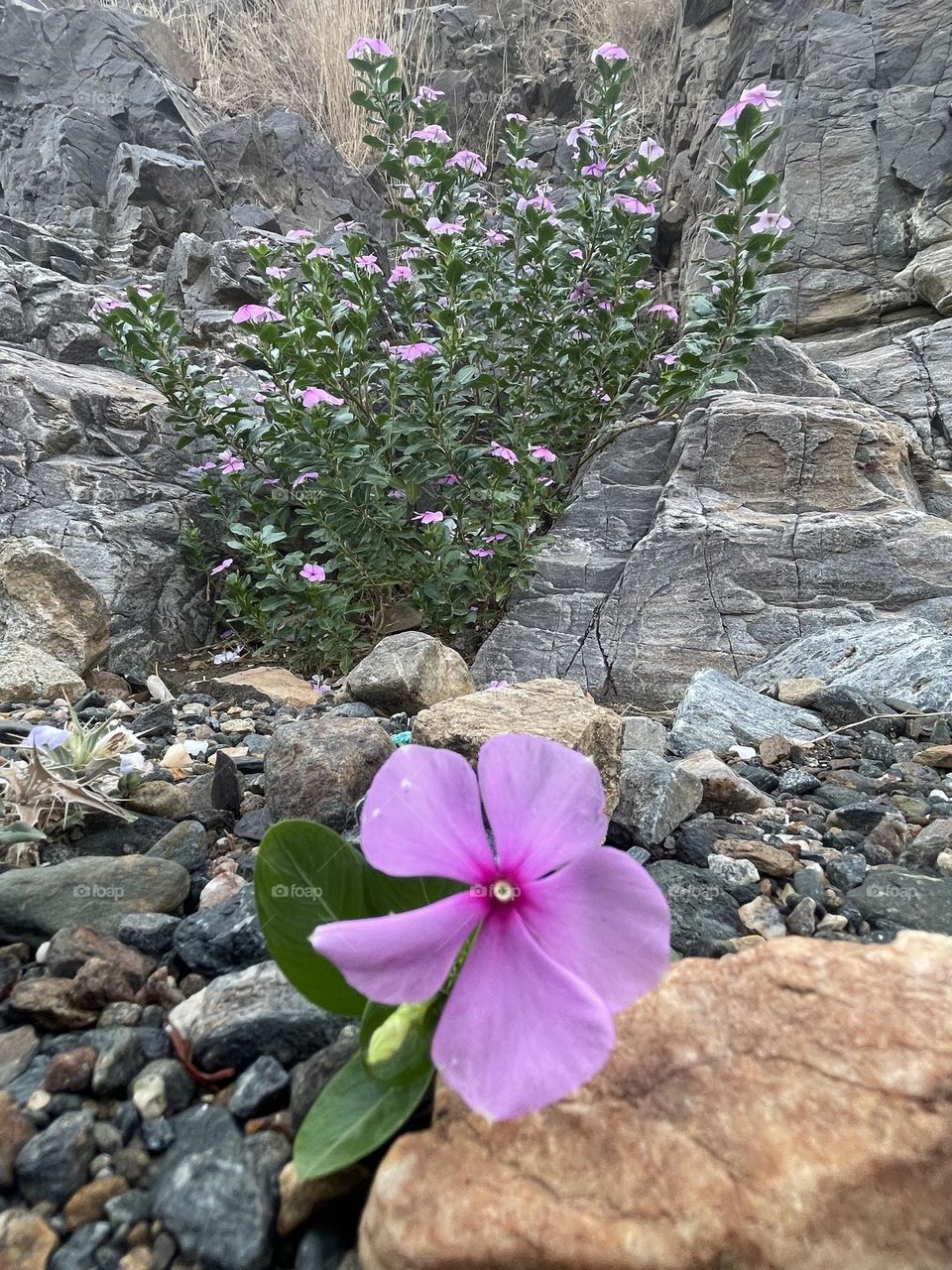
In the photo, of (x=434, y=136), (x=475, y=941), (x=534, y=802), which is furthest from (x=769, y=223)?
(x=475, y=941)

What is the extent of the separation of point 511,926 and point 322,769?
931mm

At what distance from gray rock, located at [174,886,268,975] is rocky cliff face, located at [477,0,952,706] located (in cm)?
252

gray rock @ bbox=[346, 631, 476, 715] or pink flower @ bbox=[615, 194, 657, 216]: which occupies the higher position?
→ pink flower @ bbox=[615, 194, 657, 216]

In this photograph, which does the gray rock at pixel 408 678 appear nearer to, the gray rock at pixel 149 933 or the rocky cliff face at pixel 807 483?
the rocky cliff face at pixel 807 483

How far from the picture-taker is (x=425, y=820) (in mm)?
706

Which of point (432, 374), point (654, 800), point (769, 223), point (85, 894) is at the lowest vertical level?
point (85, 894)

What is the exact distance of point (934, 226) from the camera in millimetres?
5254

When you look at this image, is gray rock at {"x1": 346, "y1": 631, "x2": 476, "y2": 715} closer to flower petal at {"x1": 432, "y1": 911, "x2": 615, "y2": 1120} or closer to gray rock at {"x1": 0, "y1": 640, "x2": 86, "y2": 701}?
gray rock at {"x1": 0, "y1": 640, "x2": 86, "y2": 701}

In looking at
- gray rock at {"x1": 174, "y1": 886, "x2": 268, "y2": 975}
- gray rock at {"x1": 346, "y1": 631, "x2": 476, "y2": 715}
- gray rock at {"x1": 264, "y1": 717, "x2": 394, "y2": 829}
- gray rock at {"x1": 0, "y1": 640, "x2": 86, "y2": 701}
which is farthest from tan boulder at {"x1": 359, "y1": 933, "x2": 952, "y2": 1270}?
gray rock at {"x1": 0, "y1": 640, "x2": 86, "y2": 701}

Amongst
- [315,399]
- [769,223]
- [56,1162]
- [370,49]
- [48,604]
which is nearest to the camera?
[56,1162]

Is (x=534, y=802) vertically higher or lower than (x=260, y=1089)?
higher

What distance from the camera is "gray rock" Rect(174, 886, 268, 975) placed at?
1049mm

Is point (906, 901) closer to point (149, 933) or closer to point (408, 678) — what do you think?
point (149, 933)

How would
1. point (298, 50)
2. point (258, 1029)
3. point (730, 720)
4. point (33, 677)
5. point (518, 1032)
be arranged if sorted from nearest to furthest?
point (518, 1032) → point (258, 1029) → point (730, 720) → point (33, 677) → point (298, 50)
